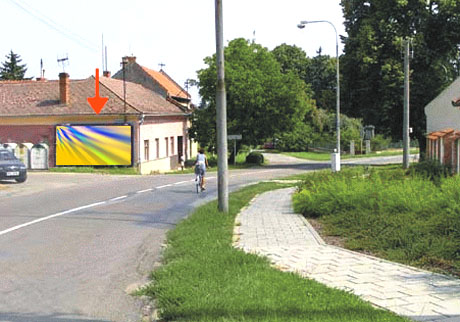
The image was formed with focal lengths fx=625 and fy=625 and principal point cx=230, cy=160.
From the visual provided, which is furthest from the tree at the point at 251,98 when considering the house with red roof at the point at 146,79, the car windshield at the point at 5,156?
the car windshield at the point at 5,156

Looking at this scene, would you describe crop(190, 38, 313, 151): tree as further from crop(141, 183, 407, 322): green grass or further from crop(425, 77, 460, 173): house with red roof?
crop(141, 183, 407, 322): green grass

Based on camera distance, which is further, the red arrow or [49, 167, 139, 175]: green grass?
the red arrow

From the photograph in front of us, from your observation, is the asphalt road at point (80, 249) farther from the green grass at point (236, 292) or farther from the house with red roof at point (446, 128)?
the house with red roof at point (446, 128)

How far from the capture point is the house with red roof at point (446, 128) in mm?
21625

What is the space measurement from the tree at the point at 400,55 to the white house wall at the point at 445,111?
682 cm

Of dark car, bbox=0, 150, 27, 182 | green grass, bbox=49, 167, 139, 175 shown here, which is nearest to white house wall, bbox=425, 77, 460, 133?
green grass, bbox=49, 167, 139, 175

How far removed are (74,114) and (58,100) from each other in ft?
9.72

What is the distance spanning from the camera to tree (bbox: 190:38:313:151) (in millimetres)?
48719

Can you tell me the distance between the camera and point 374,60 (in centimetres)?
4094

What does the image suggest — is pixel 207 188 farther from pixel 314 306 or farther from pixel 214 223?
pixel 314 306

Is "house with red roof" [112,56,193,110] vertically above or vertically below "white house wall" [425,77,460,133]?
above

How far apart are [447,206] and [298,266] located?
365 cm

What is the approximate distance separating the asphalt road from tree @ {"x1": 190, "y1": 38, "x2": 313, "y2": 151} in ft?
90.6

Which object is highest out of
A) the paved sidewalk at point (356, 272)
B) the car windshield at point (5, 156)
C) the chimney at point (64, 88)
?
the chimney at point (64, 88)
